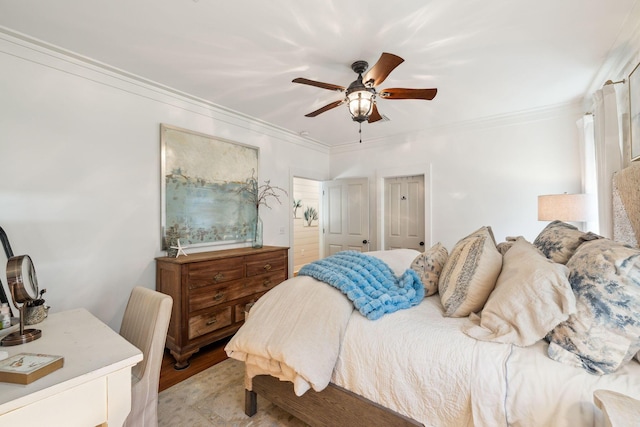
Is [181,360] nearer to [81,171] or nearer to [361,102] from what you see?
[81,171]

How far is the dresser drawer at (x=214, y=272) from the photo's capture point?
2.49 metres

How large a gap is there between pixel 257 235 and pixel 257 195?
55cm

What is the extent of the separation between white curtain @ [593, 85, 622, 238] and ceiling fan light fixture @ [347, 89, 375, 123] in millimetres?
1806

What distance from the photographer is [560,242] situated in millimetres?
1549

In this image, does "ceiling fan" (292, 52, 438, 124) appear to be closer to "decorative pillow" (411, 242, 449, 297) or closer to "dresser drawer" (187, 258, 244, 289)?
"decorative pillow" (411, 242, 449, 297)

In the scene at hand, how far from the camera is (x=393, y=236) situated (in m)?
4.34

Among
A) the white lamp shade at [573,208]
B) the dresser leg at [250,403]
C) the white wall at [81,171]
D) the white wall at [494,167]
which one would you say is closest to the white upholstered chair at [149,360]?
the dresser leg at [250,403]

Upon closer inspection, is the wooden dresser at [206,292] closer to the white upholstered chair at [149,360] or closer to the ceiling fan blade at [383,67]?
the white upholstered chair at [149,360]

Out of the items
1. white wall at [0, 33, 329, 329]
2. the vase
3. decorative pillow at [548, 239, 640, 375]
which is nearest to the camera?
decorative pillow at [548, 239, 640, 375]

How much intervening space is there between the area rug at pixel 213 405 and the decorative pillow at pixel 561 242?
1784 millimetres

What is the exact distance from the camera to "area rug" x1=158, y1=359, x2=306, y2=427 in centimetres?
172

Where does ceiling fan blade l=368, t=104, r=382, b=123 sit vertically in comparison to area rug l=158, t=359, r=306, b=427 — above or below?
above

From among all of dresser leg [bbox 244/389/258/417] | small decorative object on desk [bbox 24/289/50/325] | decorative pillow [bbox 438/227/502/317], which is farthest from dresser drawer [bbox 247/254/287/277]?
decorative pillow [bbox 438/227/502/317]

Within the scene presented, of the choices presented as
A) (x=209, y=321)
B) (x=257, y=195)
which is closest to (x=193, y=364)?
(x=209, y=321)
